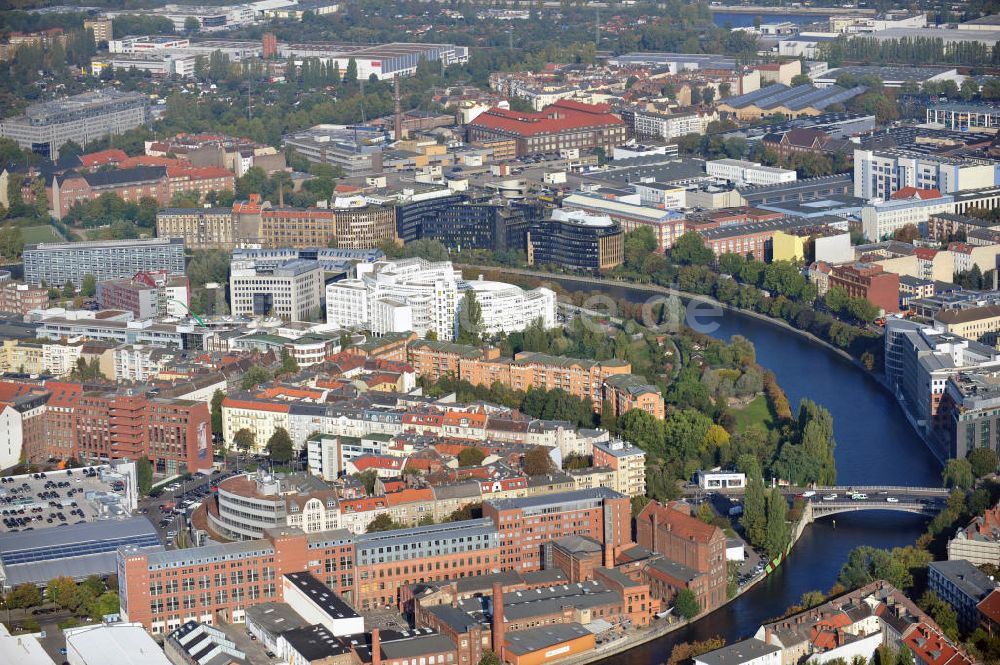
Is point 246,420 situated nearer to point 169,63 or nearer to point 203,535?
point 203,535

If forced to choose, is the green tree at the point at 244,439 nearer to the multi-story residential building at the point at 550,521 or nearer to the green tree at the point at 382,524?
the green tree at the point at 382,524

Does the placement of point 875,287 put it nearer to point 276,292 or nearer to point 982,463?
point 982,463

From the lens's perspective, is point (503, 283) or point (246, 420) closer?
point (246, 420)

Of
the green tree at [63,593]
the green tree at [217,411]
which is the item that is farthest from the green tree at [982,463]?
the green tree at [63,593]

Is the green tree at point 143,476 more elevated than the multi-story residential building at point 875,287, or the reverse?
the multi-story residential building at point 875,287

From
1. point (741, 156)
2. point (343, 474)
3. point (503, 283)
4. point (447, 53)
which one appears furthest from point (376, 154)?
point (343, 474)

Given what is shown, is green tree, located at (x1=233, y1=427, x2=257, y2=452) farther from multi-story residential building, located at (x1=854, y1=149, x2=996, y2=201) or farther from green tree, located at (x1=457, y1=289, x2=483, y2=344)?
multi-story residential building, located at (x1=854, y1=149, x2=996, y2=201)

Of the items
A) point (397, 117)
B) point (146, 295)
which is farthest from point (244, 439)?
point (397, 117)
